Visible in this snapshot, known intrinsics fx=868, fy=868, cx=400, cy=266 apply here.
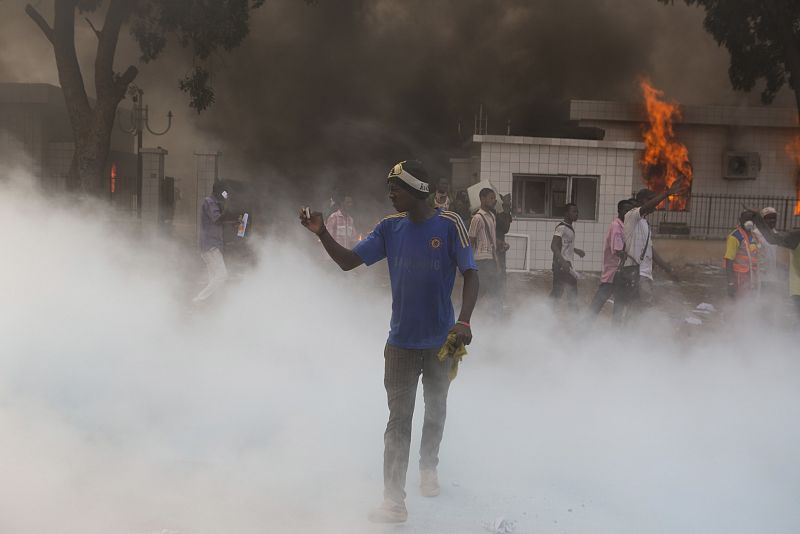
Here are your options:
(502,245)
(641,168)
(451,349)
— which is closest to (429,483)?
(451,349)

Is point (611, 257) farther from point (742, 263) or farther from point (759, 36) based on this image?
point (759, 36)

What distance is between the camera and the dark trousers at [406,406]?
150 inches

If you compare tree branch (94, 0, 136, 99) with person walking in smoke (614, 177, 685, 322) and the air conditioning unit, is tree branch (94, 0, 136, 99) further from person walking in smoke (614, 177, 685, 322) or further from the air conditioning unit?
the air conditioning unit

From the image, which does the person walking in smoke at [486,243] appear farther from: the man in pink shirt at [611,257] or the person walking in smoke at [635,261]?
the person walking in smoke at [635,261]

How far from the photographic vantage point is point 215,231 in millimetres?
8938

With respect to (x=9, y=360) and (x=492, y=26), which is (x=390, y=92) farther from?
(x=9, y=360)

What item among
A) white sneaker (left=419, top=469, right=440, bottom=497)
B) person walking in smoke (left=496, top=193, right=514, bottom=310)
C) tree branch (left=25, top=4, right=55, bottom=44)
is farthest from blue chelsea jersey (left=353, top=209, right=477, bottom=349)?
tree branch (left=25, top=4, right=55, bottom=44)

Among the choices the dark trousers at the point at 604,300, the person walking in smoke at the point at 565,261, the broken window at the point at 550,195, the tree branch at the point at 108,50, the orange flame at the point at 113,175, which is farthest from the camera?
the orange flame at the point at 113,175

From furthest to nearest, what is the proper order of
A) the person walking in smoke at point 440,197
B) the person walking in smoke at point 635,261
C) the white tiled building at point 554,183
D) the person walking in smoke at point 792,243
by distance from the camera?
the white tiled building at point 554,183, the person walking in smoke at point 440,197, the person walking in smoke at point 635,261, the person walking in smoke at point 792,243

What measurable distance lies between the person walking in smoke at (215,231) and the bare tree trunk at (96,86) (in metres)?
6.55

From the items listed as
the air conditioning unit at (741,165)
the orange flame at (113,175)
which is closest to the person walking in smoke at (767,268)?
the air conditioning unit at (741,165)

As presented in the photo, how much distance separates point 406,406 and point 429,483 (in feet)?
1.37

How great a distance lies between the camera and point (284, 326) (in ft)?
23.4

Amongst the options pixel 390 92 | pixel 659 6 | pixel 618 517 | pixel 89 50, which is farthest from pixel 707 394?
pixel 89 50
